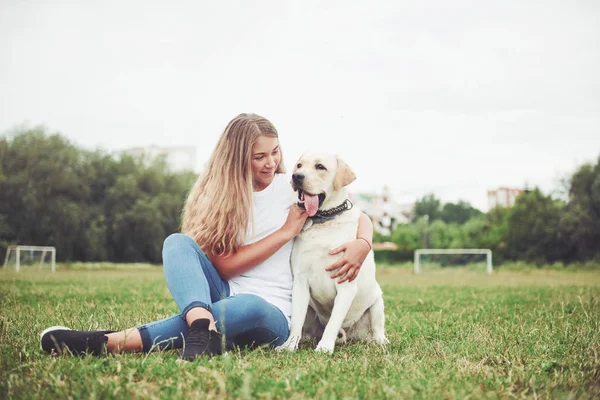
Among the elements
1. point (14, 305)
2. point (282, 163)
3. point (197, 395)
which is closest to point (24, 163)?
point (14, 305)

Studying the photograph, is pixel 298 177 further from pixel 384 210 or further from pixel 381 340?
pixel 384 210

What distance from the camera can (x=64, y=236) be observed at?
28250 millimetres

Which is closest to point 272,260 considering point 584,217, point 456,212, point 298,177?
point 298,177

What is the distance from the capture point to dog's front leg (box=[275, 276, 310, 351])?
3539 millimetres

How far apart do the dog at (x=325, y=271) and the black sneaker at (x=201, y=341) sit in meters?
0.58

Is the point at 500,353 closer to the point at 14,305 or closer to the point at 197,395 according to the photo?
the point at 197,395

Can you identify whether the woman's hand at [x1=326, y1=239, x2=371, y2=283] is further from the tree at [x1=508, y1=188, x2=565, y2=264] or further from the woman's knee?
the tree at [x1=508, y1=188, x2=565, y2=264]

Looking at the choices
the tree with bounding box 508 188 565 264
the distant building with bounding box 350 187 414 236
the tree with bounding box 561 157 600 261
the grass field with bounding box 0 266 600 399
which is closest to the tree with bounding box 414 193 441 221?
the distant building with bounding box 350 187 414 236

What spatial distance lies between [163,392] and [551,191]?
39273mm

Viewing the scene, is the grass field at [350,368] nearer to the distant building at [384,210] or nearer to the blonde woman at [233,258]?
the blonde woman at [233,258]

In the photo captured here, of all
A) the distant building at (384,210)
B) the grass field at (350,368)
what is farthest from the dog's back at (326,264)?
the distant building at (384,210)

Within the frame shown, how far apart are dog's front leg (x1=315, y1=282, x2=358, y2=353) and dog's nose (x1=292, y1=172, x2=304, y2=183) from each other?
744 mm

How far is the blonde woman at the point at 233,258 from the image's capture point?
3.01 meters

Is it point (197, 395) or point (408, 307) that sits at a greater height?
point (197, 395)
